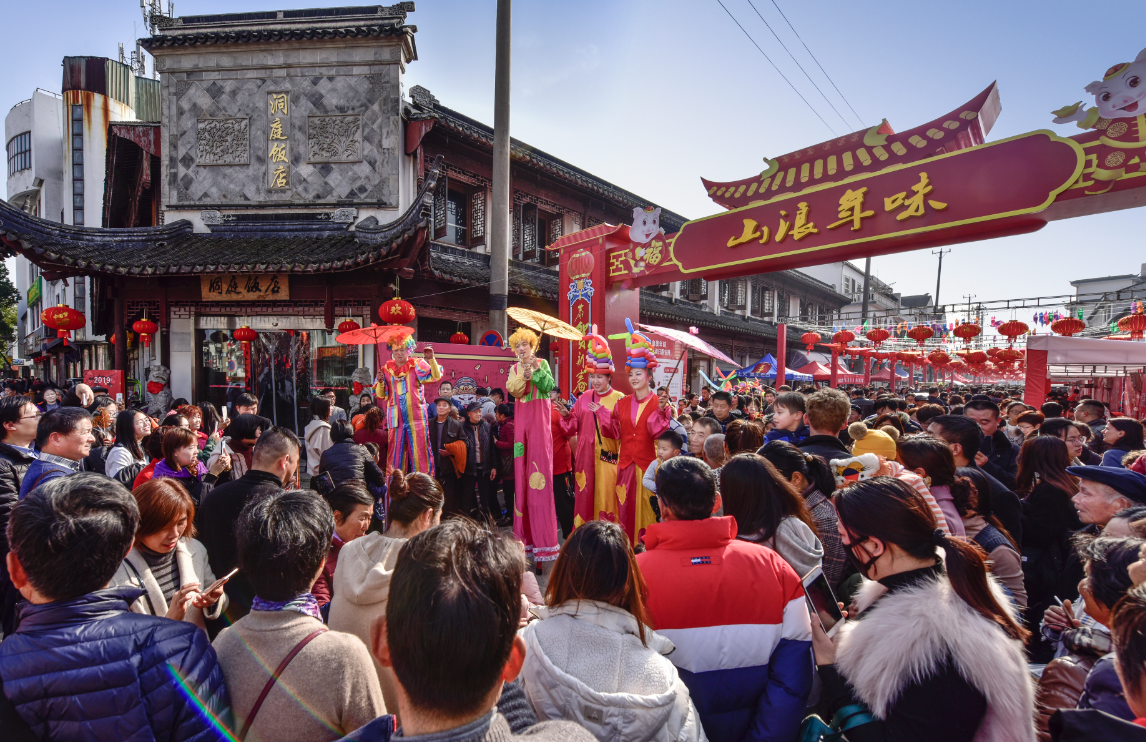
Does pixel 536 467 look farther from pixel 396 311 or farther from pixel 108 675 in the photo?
pixel 108 675

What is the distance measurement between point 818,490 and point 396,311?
6.39m

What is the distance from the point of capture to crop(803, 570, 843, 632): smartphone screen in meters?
2.29

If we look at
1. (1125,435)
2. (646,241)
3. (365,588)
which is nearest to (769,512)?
(365,588)

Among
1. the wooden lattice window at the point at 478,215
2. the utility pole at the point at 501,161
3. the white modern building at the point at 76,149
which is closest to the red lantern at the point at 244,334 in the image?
the utility pole at the point at 501,161

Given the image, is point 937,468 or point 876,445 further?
point 876,445

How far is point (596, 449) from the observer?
5.35 m

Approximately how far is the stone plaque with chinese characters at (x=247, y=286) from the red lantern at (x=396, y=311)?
7.47ft

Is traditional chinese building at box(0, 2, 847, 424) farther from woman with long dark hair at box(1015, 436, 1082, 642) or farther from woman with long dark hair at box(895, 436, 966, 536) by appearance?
woman with long dark hair at box(1015, 436, 1082, 642)

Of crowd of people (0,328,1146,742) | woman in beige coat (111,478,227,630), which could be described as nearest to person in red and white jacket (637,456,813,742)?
crowd of people (0,328,1146,742)

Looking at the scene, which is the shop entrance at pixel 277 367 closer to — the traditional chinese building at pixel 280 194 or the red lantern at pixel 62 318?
the traditional chinese building at pixel 280 194

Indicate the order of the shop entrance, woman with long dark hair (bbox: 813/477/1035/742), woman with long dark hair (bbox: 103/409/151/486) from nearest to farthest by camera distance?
woman with long dark hair (bbox: 813/477/1035/742)
woman with long dark hair (bbox: 103/409/151/486)
the shop entrance

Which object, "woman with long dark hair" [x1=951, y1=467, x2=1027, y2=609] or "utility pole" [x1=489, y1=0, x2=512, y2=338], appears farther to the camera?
"utility pole" [x1=489, y1=0, x2=512, y2=338]

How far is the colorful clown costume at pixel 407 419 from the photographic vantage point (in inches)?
207

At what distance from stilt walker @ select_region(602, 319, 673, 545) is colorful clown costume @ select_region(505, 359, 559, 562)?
26.5 inches
